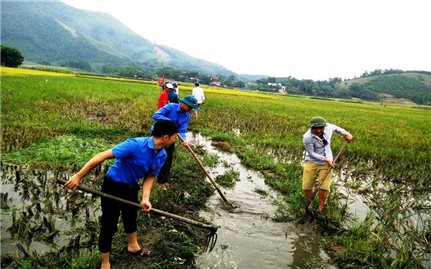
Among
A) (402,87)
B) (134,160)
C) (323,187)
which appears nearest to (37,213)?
(134,160)

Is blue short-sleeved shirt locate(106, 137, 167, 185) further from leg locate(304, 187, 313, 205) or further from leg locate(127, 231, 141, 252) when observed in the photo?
leg locate(304, 187, 313, 205)

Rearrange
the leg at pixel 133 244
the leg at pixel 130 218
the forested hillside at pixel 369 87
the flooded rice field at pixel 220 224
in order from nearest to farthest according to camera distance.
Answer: the leg at pixel 130 218, the leg at pixel 133 244, the flooded rice field at pixel 220 224, the forested hillside at pixel 369 87

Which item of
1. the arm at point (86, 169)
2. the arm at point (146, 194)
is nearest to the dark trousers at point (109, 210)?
the arm at point (146, 194)

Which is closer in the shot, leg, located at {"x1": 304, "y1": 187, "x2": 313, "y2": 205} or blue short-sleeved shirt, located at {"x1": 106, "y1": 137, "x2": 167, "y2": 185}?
blue short-sleeved shirt, located at {"x1": 106, "y1": 137, "x2": 167, "y2": 185}

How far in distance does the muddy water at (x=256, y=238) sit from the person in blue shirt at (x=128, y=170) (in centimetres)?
121

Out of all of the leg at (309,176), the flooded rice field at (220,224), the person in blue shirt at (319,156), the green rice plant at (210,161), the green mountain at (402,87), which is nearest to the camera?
the flooded rice field at (220,224)

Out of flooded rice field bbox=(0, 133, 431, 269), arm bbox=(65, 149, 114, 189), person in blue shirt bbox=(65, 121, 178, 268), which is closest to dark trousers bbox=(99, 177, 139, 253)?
person in blue shirt bbox=(65, 121, 178, 268)

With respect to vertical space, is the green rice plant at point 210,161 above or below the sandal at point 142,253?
above

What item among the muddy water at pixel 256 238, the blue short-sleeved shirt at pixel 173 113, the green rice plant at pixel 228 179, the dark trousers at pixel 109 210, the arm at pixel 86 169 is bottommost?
the muddy water at pixel 256 238

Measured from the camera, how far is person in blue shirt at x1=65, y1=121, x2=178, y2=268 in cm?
341

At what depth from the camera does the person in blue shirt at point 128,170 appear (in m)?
3.41

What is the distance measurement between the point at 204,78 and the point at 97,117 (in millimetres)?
87890

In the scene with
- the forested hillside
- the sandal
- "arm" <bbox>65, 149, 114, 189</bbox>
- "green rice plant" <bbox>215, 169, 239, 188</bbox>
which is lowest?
the sandal

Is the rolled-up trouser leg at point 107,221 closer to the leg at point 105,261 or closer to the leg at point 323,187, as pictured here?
the leg at point 105,261
